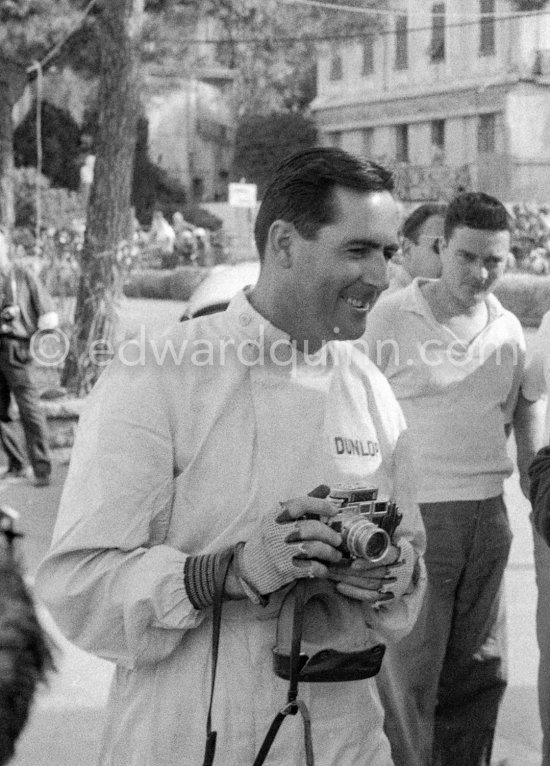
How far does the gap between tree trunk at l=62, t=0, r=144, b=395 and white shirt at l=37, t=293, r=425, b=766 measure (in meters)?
10.1

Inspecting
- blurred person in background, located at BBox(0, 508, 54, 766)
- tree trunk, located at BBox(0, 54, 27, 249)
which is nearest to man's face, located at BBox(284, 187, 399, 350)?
blurred person in background, located at BBox(0, 508, 54, 766)

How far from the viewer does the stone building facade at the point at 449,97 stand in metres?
17.5

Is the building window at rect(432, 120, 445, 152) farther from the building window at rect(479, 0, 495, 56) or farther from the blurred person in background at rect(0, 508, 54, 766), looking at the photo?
the blurred person in background at rect(0, 508, 54, 766)

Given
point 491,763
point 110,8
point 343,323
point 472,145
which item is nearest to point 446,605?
point 491,763

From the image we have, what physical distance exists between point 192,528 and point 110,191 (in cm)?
1055

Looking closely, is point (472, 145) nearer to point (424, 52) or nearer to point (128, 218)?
point (424, 52)

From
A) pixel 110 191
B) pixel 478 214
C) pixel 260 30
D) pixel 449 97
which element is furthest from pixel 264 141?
pixel 478 214

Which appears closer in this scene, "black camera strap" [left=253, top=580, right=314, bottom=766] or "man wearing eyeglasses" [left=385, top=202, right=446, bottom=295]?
"black camera strap" [left=253, top=580, right=314, bottom=766]

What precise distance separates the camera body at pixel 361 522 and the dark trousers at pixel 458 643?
2.00 m

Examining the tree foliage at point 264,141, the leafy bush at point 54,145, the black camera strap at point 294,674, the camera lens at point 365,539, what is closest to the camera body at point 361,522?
the camera lens at point 365,539

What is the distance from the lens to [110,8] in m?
12.9

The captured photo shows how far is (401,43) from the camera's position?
20703 mm

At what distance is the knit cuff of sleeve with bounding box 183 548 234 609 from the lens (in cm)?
226

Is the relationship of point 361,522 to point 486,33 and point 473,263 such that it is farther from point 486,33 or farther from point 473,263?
point 486,33
